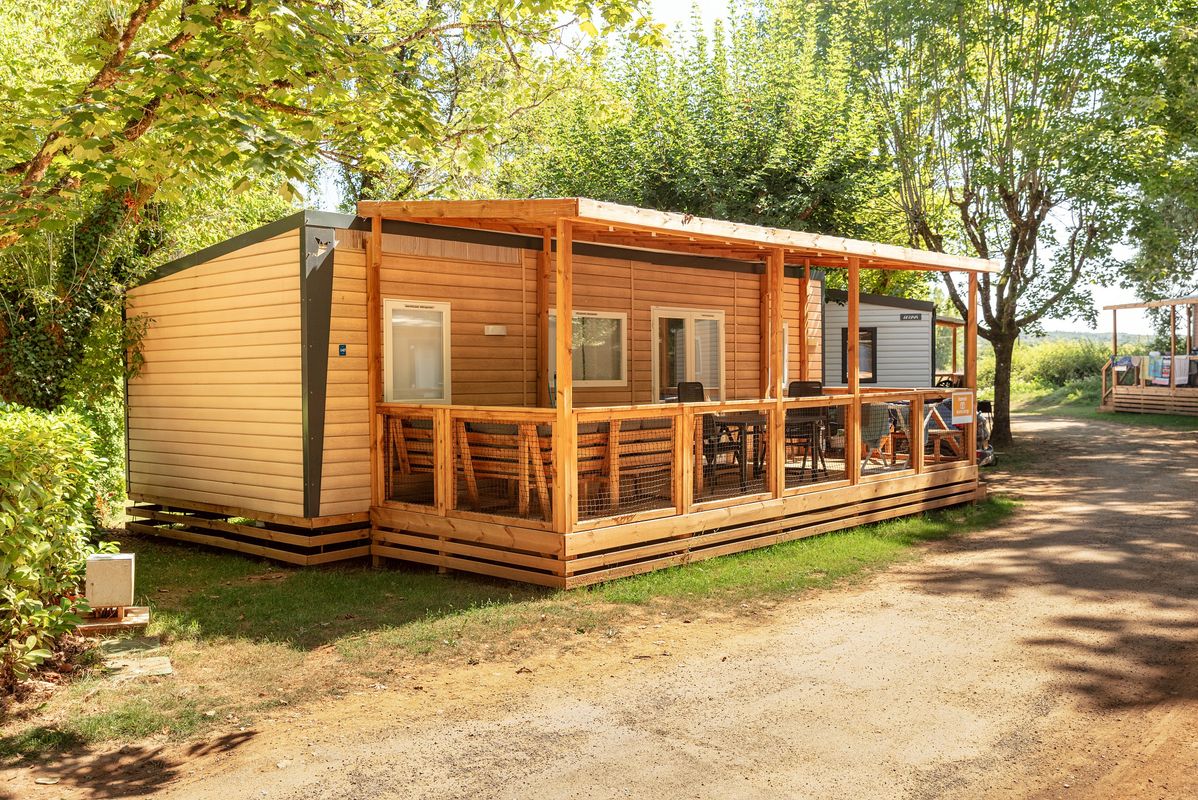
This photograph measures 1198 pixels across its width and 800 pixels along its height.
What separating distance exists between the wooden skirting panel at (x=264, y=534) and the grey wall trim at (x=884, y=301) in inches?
447

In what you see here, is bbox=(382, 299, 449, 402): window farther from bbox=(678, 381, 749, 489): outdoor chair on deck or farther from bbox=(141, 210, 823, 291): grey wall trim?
bbox=(678, 381, 749, 489): outdoor chair on deck

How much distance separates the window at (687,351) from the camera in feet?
38.1

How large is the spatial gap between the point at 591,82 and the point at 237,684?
38.0 feet

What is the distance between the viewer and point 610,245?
10.8 metres

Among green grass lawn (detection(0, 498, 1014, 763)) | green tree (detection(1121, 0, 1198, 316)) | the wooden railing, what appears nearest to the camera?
green grass lawn (detection(0, 498, 1014, 763))

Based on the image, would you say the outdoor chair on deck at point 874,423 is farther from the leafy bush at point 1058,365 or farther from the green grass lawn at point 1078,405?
the leafy bush at point 1058,365

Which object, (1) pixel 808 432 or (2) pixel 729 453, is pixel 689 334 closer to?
(1) pixel 808 432

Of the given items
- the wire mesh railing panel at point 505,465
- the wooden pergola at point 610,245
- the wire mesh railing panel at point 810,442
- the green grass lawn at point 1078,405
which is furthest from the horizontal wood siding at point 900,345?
the wire mesh railing panel at point 505,465

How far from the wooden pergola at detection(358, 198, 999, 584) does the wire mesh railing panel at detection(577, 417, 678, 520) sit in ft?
0.52

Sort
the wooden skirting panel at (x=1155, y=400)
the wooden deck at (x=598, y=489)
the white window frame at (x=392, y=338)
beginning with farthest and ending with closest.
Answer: the wooden skirting panel at (x=1155, y=400)
the white window frame at (x=392, y=338)
the wooden deck at (x=598, y=489)

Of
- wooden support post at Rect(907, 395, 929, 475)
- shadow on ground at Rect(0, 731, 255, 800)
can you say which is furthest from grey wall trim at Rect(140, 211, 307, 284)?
wooden support post at Rect(907, 395, 929, 475)

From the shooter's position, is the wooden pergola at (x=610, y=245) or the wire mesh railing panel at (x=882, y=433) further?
the wire mesh railing panel at (x=882, y=433)

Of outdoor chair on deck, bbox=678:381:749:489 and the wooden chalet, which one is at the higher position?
the wooden chalet

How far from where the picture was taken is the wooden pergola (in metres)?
7.09
